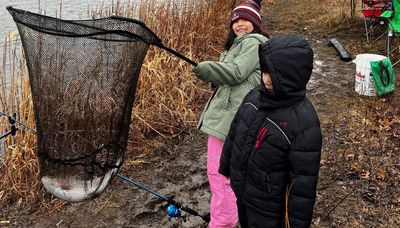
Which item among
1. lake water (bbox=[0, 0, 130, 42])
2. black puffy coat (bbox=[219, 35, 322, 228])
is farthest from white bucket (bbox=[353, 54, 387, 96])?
lake water (bbox=[0, 0, 130, 42])

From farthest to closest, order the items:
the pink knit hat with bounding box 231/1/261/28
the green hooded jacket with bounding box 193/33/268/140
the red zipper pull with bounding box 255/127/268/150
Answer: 1. the pink knit hat with bounding box 231/1/261/28
2. the green hooded jacket with bounding box 193/33/268/140
3. the red zipper pull with bounding box 255/127/268/150

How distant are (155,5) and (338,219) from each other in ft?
12.4

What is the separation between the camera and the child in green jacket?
2326mm

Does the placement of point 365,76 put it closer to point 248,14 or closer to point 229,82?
point 248,14

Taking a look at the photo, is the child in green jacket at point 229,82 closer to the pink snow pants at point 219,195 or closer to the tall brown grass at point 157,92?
the pink snow pants at point 219,195

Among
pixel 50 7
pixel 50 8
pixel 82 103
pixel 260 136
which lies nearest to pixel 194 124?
pixel 82 103

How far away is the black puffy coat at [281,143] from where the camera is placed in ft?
6.14

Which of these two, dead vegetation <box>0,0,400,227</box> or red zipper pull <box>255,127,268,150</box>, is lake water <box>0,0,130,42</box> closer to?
dead vegetation <box>0,0,400,227</box>

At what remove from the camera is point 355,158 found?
12.3 ft

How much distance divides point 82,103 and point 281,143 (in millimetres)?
1094

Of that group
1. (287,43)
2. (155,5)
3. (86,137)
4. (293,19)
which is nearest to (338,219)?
(287,43)

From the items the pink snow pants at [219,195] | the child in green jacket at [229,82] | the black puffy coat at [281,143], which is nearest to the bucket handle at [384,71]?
the child in green jacket at [229,82]

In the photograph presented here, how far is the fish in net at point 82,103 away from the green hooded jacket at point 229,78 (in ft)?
0.81

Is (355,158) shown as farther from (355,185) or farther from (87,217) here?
(87,217)
